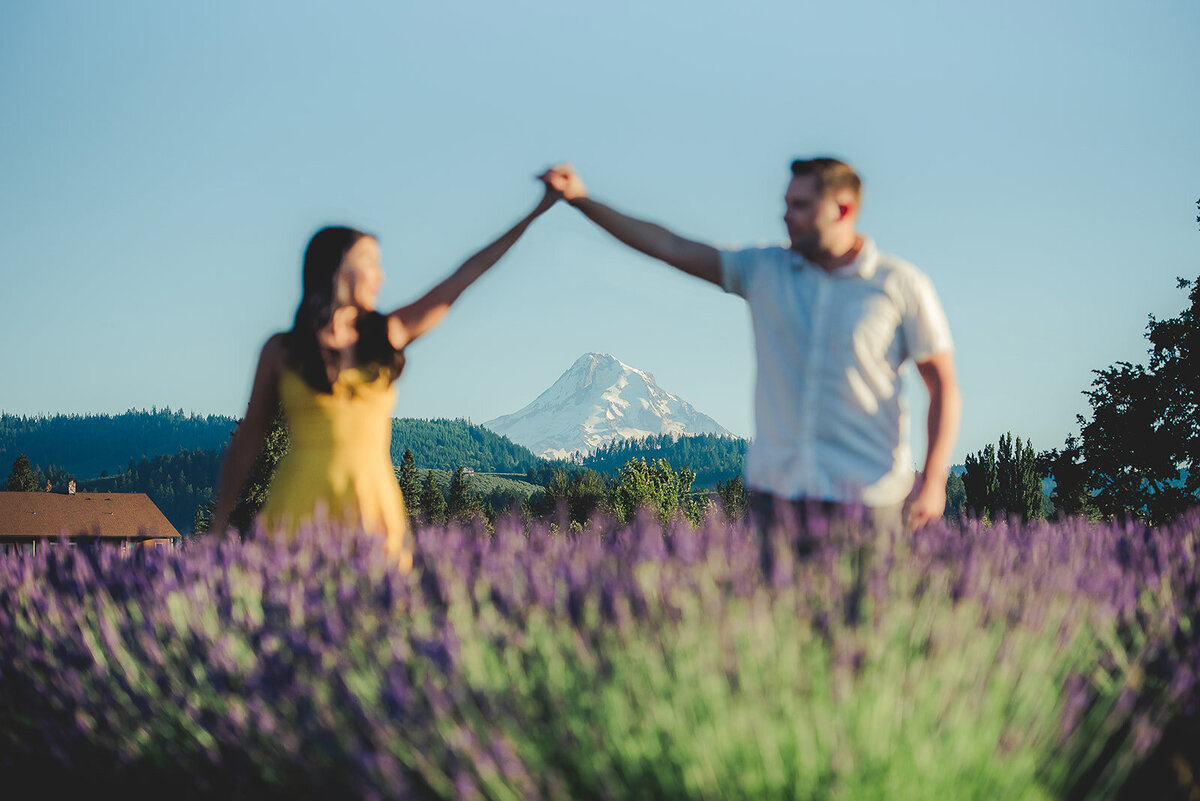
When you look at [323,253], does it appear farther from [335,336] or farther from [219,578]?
[219,578]

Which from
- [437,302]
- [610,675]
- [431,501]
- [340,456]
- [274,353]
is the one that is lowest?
[431,501]

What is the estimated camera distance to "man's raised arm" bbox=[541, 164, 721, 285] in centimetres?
413

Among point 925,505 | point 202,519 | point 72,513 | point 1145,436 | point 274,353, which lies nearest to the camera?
point 925,505

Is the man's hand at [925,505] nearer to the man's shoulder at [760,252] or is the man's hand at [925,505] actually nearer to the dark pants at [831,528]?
the dark pants at [831,528]

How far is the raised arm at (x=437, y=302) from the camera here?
3.90m

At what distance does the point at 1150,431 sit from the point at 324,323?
1188 inches

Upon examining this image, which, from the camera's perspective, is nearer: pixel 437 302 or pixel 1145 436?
pixel 437 302

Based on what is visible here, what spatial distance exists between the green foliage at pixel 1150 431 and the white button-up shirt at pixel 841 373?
2685 cm

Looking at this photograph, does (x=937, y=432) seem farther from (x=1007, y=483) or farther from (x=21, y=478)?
(x=21, y=478)

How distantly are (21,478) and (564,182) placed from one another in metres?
100

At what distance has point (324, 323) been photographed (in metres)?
3.79

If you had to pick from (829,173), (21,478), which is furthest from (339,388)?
(21,478)

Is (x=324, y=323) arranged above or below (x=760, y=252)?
below

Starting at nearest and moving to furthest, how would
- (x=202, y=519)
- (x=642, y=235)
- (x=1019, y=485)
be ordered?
1. (x=642, y=235)
2. (x=202, y=519)
3. (x=1019, y=485)
